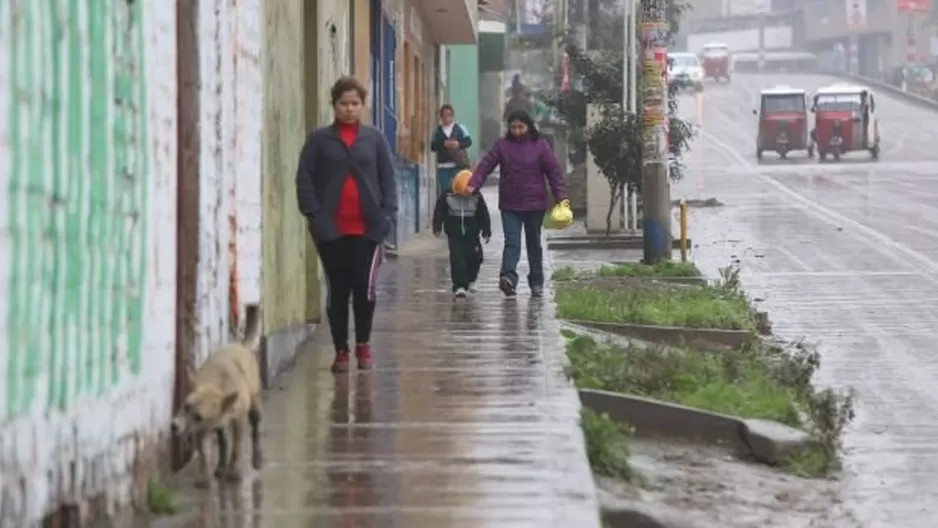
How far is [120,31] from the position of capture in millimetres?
6648

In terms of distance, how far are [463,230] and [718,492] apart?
6.48 m

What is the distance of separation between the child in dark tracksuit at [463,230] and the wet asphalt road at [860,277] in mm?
2892

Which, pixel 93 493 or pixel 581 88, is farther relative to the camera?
pixel 581 88

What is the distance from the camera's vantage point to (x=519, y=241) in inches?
613

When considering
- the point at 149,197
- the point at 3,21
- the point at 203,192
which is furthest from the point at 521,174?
the point at 3,21

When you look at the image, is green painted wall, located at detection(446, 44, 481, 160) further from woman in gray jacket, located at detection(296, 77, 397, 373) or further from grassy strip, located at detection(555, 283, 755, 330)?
woman in gray jacket, located at detection(296, 77, 397, 373)

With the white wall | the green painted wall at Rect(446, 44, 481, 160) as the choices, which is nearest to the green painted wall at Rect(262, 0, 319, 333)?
the white wall

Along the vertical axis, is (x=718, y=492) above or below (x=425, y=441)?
below

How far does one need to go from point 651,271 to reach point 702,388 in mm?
7236

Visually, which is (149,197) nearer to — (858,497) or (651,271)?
(858,497)

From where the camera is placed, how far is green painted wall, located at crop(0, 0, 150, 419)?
536 cm

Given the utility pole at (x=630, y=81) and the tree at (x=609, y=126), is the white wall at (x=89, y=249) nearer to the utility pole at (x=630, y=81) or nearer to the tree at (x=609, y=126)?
the tree at (x=609, y=126)

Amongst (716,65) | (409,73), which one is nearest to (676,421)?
(409,73)

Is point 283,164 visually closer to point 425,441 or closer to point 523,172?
point 425,441
